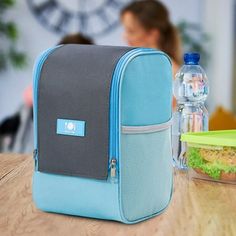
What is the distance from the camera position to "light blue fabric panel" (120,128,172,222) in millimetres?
926

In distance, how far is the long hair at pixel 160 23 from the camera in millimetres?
3469

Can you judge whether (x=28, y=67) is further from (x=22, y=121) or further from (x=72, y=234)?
(x=72, y=234)

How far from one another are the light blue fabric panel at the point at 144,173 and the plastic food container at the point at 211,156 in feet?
0.69

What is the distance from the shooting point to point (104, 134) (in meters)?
0.92

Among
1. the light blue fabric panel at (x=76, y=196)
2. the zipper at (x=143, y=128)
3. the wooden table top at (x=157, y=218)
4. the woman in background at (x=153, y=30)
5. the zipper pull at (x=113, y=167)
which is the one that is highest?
the woman in background at (x=153, y=30)

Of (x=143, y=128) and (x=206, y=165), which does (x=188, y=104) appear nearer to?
(x=206, y=165)

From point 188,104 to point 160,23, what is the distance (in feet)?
Answer: 7.08

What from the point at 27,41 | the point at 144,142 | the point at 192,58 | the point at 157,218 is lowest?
the point at 157,218

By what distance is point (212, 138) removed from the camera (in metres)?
1.20

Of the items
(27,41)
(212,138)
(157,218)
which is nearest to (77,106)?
(157,218)

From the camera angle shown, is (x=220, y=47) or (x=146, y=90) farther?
(x=220, y=47)

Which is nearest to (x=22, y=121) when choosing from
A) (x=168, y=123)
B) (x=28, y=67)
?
(x=28, y=67)

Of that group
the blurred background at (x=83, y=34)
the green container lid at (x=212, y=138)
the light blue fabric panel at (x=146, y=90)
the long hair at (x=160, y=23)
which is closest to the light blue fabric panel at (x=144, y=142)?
the light blue fabric panel at (x=146, y=90)

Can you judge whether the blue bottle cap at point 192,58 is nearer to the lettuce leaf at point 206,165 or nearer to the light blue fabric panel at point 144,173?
the lettuce leaf at point 206,165
